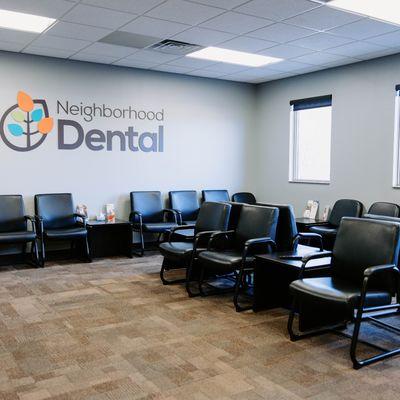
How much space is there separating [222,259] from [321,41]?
2602mm

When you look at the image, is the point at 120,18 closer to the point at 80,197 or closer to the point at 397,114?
the point at 80,197

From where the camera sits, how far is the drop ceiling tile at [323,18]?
401 cm

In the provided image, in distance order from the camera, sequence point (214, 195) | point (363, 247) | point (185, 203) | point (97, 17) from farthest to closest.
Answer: point (214, 195), point (185, 203), point (97, 17), point (363, 247)

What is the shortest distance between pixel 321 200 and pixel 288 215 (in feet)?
8.39

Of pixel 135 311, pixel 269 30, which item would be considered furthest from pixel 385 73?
pixel 135 311

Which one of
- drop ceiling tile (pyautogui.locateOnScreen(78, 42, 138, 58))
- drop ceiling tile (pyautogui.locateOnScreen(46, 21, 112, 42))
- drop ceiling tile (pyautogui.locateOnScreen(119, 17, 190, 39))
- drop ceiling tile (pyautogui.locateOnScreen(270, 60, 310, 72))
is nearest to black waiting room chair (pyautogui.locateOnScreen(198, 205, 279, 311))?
drop ceiling tile (pyautogui.locateOnScreen(119, 17, 190, 39))

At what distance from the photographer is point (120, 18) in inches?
166

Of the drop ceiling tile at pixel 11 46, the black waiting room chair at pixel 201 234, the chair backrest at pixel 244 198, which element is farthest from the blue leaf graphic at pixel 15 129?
the chair backrest at pixel 244 198

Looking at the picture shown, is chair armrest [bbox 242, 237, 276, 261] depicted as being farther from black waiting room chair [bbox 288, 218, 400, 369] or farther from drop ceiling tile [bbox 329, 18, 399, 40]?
drop ceiling tile [bbox 329, 18, 399, 40]

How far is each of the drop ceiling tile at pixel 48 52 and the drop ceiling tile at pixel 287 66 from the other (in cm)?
251

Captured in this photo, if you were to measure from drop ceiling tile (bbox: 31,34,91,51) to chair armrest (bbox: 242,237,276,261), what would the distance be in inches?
111

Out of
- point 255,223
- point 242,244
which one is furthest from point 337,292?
point 242,244

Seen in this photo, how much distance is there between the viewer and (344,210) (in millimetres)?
5805

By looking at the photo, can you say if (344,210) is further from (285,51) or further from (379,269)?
(379,269)
